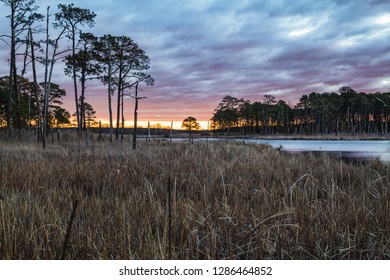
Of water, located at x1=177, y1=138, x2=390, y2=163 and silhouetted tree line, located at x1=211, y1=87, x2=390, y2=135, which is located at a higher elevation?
silhouetted tree line, located at x1=211, y1=87, x2=390, y2=135

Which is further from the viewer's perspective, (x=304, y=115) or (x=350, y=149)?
(x=304, y=115)

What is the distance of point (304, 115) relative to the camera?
10138 centimetres

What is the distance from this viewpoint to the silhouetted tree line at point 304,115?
84.4m

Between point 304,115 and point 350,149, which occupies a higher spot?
point 304,115

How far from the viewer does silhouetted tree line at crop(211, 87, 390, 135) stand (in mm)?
84438

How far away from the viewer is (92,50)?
89.7 ft

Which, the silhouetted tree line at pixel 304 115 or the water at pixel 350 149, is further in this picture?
the silhouetted tree line at pixel 304 115

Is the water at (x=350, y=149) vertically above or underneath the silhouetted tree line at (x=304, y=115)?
underneath

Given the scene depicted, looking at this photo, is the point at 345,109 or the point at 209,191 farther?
the point at 345,109

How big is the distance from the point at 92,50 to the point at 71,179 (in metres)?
25.2

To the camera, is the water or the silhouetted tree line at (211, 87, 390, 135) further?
the silhouetted tree line at (211, 87, 390, 135)
